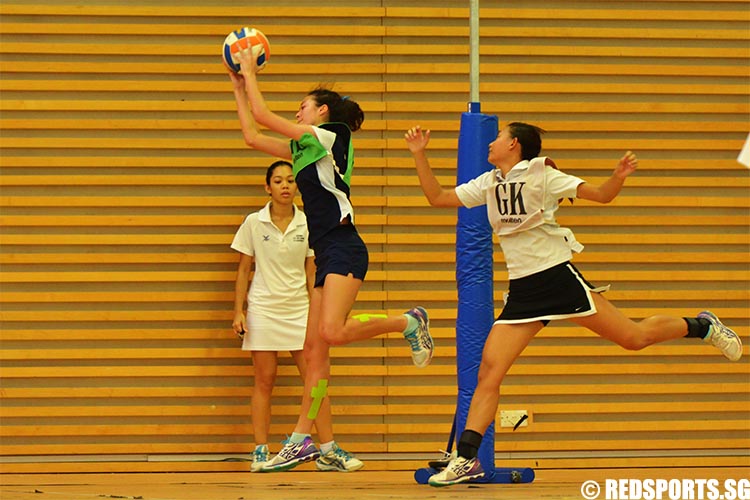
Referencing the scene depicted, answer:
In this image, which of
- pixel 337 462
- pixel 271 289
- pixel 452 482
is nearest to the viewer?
pixel 452 482

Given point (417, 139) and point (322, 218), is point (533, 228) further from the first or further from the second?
point (322, 218)

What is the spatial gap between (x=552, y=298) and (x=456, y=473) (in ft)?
3.13

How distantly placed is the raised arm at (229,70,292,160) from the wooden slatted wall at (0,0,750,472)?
1.59 meters

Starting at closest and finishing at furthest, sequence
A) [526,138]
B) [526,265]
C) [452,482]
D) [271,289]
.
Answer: [452,482]
[526,265]
[526,138]
[271,289]

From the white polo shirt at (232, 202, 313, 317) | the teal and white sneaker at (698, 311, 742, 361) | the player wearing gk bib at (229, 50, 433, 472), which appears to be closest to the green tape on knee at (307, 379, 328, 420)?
the player wearing gk bib at (229, 50, 433, 472)

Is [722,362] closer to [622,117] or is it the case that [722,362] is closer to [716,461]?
[716,461]

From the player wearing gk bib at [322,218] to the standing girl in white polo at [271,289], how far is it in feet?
3.79

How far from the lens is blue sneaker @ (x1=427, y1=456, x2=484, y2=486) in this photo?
4777 millimetres

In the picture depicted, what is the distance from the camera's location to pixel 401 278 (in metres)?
6.85

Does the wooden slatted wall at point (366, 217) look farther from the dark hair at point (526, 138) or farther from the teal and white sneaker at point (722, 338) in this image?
the dark hair at point (526, 138)

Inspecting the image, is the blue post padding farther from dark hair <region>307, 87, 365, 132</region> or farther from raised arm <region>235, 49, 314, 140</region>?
raised arm <region>235, 49, 314, 140</region>

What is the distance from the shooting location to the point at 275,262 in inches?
257

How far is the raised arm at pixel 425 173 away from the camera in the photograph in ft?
16.6

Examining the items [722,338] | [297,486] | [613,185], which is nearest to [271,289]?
[297,486]
